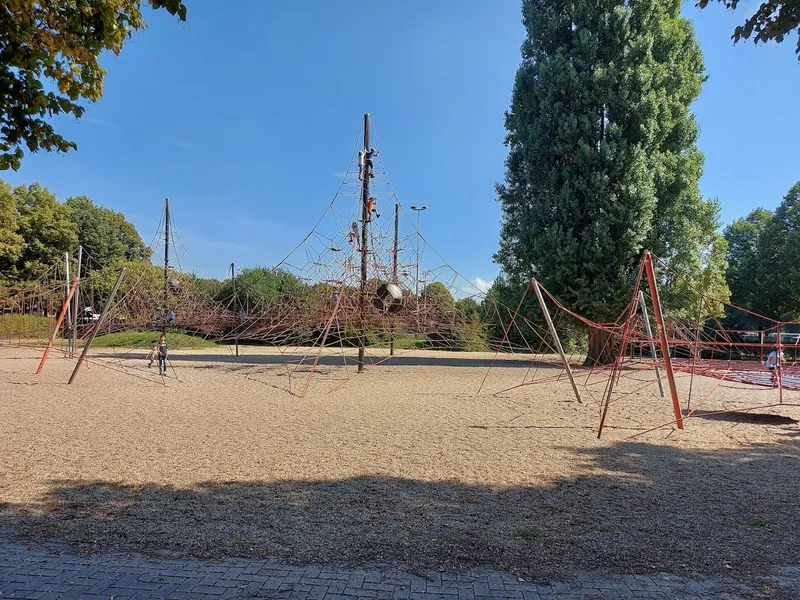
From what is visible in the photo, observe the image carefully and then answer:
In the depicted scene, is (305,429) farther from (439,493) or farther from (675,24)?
(675,24)

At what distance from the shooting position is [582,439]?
750 cm

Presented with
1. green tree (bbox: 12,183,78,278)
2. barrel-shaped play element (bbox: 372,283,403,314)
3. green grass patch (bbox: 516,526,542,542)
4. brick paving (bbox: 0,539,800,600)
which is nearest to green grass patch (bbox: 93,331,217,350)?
green tree (bbox: 12,183,78,278)

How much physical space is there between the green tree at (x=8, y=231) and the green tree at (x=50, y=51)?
114 ft

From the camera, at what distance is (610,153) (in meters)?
17.9

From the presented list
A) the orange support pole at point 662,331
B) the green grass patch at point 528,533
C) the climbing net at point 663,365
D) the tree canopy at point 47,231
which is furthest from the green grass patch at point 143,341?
the green grass patch at point 528,533

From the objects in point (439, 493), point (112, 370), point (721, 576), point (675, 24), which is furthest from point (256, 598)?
point (675, 24)

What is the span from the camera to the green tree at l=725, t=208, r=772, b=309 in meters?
31.2

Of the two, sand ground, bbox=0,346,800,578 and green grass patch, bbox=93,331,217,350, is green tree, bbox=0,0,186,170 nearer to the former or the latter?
sand ground, bbox=0,346,800,578

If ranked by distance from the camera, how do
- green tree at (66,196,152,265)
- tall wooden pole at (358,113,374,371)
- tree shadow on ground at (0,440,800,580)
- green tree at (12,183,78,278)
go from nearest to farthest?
1. tree shadow on ground at (0,440,800,580)
2. tall wooden pole at (358,113,374,371)
3. green tree at (12,183,78,278)
4. green tree at (66,196,152,265)

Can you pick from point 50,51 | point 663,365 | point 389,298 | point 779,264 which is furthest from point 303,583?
point 779,264

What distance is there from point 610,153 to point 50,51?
1724 centimetres

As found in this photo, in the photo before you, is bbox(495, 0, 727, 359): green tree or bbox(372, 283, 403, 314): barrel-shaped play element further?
bbox(495, 0, 727, 359): green tree

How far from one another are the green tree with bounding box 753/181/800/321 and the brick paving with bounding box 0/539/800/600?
1239 inches

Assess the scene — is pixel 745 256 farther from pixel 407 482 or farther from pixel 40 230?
pixel 40 230
